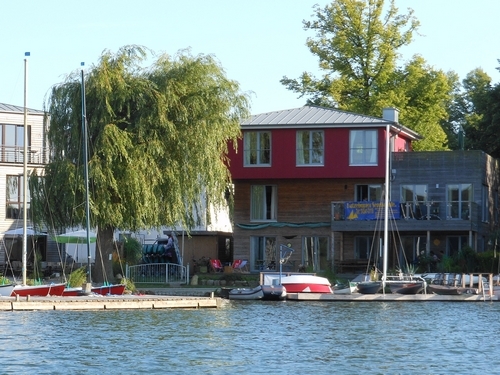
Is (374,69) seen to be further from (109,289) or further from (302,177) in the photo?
(109,289)

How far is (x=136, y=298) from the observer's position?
44.4 m

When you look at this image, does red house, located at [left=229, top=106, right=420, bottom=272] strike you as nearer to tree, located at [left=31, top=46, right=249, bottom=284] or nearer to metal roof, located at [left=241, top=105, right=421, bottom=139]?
metal roof, located at [left=241, top=105, right=421, bottom=139]

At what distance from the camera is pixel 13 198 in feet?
219

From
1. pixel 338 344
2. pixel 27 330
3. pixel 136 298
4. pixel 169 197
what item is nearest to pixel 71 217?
pixel 169 197

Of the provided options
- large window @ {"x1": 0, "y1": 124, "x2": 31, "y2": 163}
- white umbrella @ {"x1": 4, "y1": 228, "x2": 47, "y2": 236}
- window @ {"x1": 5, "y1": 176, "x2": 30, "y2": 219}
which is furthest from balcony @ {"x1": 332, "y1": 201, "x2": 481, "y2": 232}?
large window @ {"x1": 0, "y1": 124, "x2": 31, "y2": 163}

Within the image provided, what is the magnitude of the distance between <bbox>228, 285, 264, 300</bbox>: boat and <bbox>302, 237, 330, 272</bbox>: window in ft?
36.9

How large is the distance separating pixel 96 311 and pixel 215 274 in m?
17.1

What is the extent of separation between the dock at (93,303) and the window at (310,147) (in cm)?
1860

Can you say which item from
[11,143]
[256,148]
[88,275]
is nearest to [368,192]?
[256,148]

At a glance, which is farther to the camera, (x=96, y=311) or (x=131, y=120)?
(x=131, y=120)

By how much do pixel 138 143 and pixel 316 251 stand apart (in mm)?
14297

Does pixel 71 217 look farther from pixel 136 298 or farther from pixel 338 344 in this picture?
pixel 338 344

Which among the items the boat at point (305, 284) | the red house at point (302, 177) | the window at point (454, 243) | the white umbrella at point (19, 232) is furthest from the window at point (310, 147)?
the white umbrella at point (19, 232)

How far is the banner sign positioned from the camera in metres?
58.9
